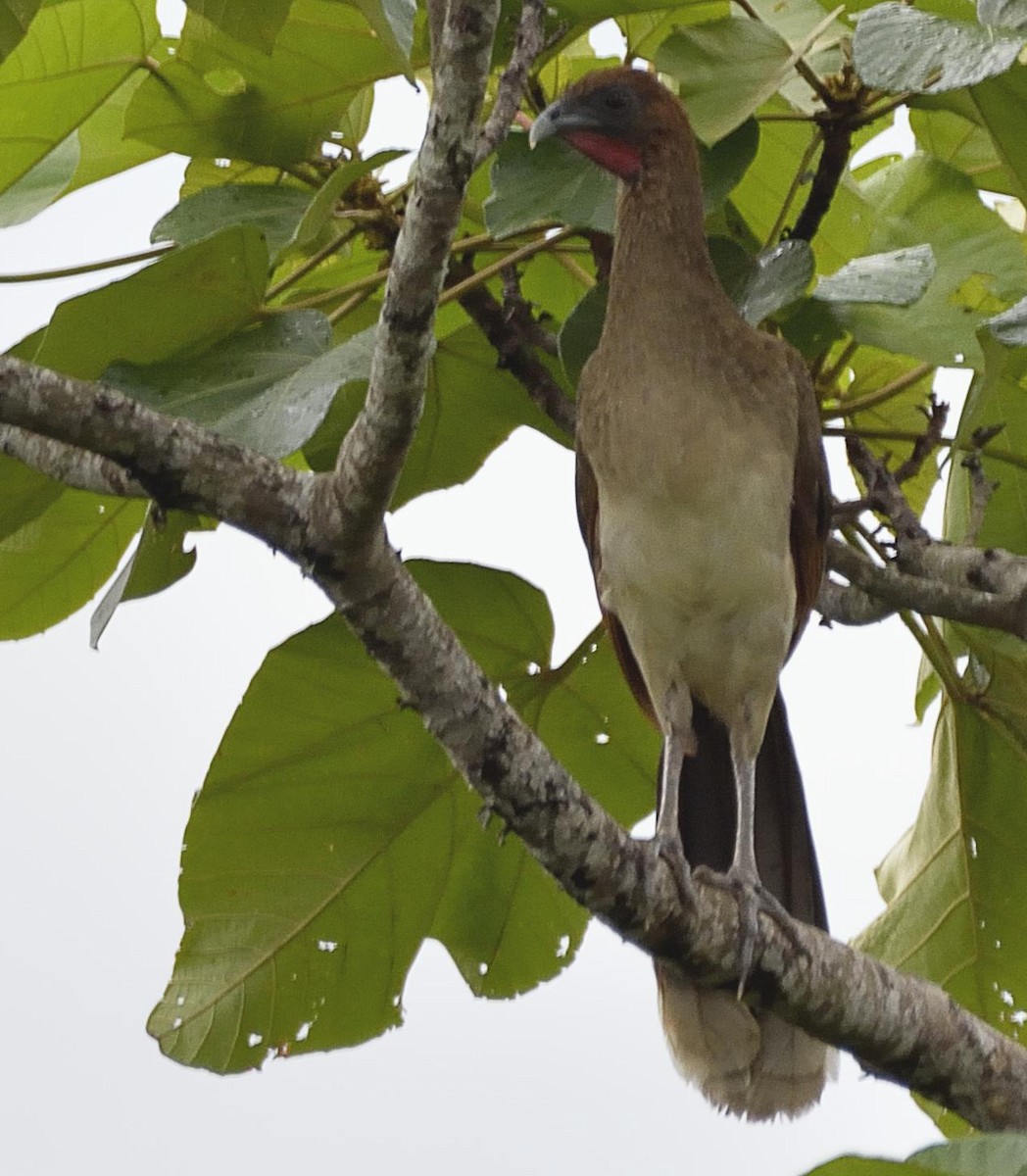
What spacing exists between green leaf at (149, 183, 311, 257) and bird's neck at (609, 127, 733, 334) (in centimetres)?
56

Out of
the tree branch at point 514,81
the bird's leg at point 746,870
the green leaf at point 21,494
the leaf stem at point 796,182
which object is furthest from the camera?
the leaf stem at point 796,182

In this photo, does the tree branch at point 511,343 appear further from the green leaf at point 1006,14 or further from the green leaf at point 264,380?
the green leaf at point 1006,14

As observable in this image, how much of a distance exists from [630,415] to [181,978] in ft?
4.08

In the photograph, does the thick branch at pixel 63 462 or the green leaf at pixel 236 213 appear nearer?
the thick branch at pixel 63 462

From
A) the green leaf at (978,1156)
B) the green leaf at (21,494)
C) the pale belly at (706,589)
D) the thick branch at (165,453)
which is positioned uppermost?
the green leaf at (21,494)

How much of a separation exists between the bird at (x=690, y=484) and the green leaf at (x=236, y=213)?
46 cm

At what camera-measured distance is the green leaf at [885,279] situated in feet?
7.22

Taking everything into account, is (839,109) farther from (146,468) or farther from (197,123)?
(146,468)

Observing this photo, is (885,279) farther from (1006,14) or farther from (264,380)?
(264,380)

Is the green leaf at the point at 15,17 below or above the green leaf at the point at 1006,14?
above

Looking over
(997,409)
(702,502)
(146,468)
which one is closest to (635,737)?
(702,502)

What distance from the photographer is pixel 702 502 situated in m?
2.81

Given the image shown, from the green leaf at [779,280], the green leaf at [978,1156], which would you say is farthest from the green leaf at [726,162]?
the green leaf at [978,1156]

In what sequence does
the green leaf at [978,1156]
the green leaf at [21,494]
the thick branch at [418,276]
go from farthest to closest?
the green leaf at [21,494] < the thick branch at [418,276] < the green leaf at [978,1156]
